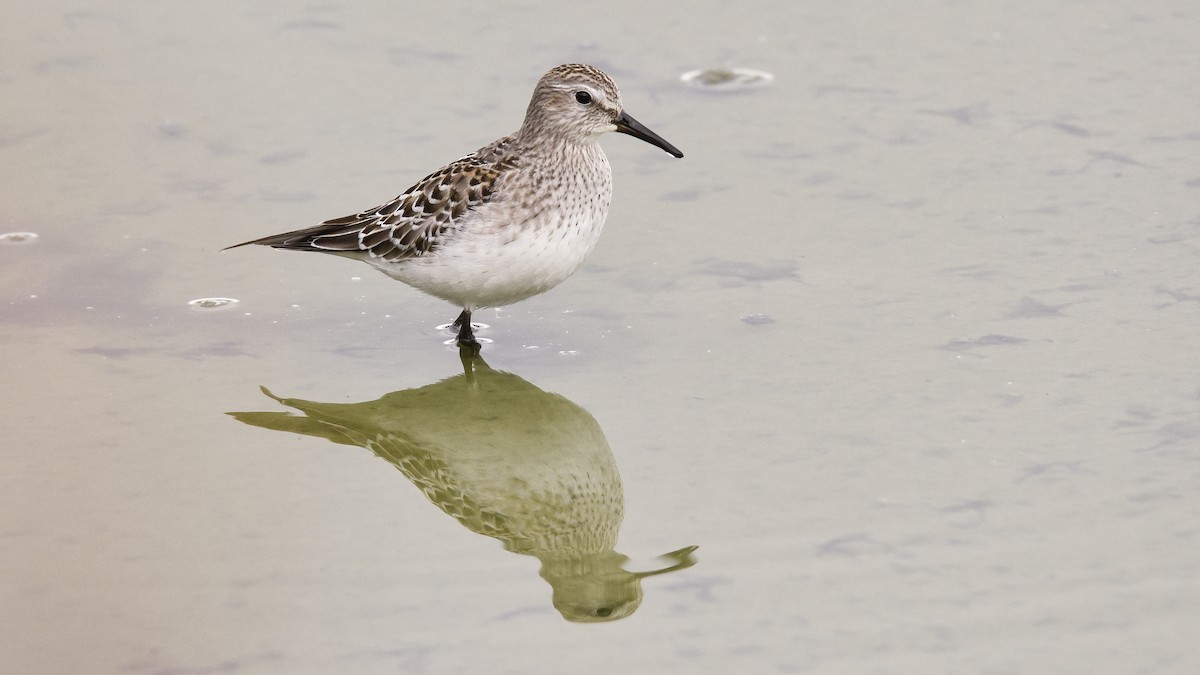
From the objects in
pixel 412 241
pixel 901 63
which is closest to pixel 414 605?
pixel 412 241

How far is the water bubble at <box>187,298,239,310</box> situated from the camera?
8969 millimetres

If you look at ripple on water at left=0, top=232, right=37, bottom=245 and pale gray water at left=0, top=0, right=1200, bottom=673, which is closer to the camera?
pale gray water at left=0, top=0, right=1200, bottom=673

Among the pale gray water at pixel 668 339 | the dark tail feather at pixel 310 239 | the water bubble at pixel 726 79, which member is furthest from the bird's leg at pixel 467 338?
the water bubble at pixel 726 79

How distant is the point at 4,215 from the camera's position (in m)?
9.80

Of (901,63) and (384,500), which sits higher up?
(901,63)

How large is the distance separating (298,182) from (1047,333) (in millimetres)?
4639

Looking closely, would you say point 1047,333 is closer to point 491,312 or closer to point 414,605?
point 491,312

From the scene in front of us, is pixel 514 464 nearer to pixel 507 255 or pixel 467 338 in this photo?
pixel 507 255

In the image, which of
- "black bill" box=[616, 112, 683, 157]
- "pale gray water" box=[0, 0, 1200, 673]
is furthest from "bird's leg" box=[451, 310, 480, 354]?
"black bill" box=[616, 112, 683, 157]

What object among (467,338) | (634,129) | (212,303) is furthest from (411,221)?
(212,303)

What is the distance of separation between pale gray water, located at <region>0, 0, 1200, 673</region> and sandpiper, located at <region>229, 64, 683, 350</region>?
53 cm

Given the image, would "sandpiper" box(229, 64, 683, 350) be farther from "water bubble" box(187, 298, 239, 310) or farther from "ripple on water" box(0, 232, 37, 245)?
"ripple on water" box(0, 232, 37, 245)

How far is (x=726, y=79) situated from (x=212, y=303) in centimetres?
403

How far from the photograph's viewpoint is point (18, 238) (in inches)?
375
